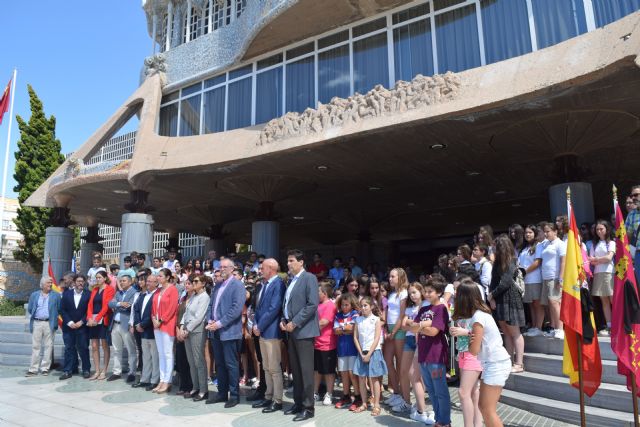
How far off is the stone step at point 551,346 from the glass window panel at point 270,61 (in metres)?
11.0

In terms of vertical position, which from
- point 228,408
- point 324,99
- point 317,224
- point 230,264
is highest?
point 324,99

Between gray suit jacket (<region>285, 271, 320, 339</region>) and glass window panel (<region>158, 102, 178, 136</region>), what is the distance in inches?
488

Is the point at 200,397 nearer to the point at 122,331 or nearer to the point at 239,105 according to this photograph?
the point at 122,331

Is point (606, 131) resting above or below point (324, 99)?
below

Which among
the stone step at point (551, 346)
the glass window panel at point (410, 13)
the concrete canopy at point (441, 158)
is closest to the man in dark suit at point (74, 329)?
the concrete canopy at point (441, 158)

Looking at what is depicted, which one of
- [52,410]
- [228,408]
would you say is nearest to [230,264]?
[228,408]

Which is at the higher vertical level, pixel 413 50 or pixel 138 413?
pixel 413 50

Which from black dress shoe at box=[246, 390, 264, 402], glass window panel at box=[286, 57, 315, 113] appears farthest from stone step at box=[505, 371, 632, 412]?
glass window panel at box=[286, 57, 315, 113]

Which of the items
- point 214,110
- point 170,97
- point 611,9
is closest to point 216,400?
point 611,9

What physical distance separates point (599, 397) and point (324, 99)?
10092 mm

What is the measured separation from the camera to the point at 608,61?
29.6ft

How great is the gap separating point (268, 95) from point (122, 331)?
8.66 m

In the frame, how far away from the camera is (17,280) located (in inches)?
1014

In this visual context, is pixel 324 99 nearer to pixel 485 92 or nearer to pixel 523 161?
pixel 485 92
